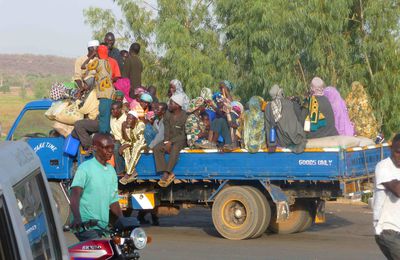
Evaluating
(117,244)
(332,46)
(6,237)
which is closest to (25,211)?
(6,237)

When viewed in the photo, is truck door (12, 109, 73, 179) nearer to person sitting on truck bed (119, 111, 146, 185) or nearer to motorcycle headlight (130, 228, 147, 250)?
person sitting on truck bed (119, 111, 146, 185)

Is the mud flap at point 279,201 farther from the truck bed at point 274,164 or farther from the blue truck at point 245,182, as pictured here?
the truck bed at point 274,164

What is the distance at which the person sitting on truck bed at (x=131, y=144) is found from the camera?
46.6 feet

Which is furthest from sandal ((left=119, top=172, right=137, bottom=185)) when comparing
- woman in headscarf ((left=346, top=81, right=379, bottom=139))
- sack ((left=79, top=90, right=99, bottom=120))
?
woman in headscarf ((left=346, top=81, right=379, bottom=139))

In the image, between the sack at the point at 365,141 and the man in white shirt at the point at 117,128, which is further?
the man in white shirt at the point at 117,128

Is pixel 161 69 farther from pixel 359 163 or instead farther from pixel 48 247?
pixel 48 247

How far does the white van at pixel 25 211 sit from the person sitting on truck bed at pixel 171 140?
29.1 ft

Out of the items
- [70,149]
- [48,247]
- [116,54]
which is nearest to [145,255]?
[70,149]

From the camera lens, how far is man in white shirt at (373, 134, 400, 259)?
7434 mm

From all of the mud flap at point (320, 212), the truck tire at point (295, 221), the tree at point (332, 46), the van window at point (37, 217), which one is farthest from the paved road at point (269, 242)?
the van window at point (37, 217)

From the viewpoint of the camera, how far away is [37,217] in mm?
4605

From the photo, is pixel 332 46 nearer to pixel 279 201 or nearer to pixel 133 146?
pixel 133 146

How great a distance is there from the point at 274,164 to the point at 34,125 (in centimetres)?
426

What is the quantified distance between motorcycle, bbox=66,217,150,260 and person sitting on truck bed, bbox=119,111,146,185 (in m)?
7.68
